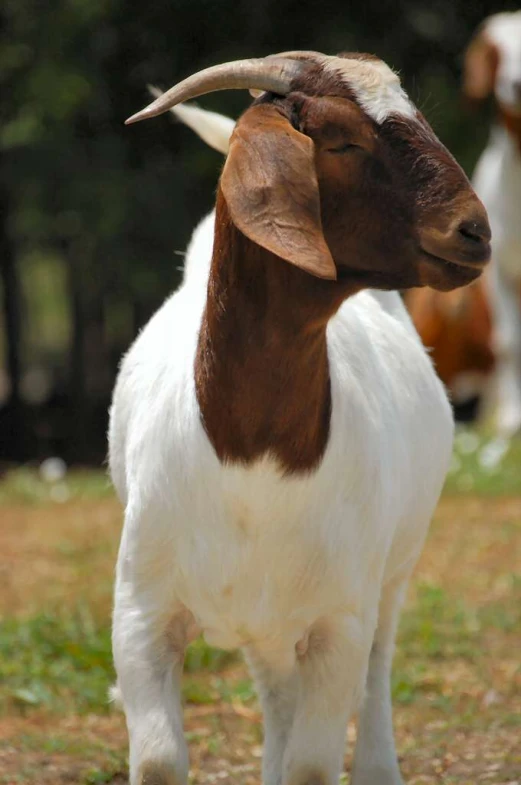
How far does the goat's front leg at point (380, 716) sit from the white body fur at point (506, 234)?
19.4 ft

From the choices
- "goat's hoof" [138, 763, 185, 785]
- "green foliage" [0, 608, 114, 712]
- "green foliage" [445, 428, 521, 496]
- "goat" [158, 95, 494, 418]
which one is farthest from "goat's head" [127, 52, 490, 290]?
"goat" [158, 95, 494, 418]

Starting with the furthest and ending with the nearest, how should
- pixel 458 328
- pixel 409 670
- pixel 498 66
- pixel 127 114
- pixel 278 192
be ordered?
pixel 127 114 → pixel 458 328 → pixel 498 66 → pixel 409 670 → pixel 278 192

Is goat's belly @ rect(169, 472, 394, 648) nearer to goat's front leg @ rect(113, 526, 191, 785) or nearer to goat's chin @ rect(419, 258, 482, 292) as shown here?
goat's front leg @ rect(113, 526, 191, 785)

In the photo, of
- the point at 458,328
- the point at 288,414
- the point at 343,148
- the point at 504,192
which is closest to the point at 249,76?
the point at 343,148

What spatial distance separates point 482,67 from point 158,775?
7.91m

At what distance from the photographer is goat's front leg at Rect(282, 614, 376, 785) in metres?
3.65

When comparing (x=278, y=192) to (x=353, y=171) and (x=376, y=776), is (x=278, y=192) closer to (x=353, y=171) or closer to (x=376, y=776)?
(x=353, y=171)

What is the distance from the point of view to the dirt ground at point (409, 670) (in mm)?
4816

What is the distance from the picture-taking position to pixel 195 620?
371cm

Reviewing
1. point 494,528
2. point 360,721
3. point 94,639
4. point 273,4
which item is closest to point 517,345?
point 494,528

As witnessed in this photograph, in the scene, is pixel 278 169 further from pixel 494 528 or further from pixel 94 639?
pixel 494 528

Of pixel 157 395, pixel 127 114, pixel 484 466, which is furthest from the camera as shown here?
pixel 127 114

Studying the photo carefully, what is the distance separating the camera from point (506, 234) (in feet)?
35.0

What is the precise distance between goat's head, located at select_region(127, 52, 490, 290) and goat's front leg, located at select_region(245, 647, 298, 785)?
127 cm
